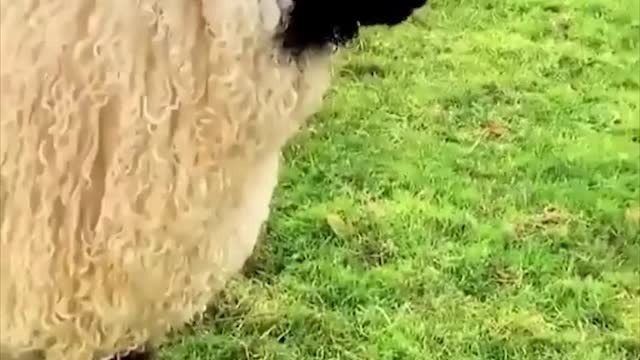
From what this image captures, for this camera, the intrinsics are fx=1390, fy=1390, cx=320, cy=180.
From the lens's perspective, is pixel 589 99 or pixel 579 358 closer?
pixel 579 358

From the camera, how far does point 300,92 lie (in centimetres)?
164

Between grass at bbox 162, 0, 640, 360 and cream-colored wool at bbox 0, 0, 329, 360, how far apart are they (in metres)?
0.59

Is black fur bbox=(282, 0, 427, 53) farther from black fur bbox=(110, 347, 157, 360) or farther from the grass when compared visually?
the grass

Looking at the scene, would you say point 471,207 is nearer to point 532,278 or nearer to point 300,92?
point 532,278

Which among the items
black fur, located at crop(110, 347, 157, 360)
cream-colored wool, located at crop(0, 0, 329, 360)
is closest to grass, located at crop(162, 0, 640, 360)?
black fur, located at crop(110, 347, 157, 360)

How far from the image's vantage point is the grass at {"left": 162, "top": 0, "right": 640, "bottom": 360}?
2.81m

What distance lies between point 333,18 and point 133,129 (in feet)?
0.87

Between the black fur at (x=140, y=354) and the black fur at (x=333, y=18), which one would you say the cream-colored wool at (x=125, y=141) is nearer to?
the black fur at (x=333, y=18)

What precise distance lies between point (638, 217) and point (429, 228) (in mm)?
496

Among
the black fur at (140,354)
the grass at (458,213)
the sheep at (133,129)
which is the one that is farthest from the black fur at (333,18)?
the grass at (458,213)

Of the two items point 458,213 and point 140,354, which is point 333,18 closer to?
point 140,354

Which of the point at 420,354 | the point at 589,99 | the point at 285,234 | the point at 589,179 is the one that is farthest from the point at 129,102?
the point at 589,99

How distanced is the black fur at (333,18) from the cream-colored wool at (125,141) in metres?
0.02

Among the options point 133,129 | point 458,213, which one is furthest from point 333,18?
point 458,213
